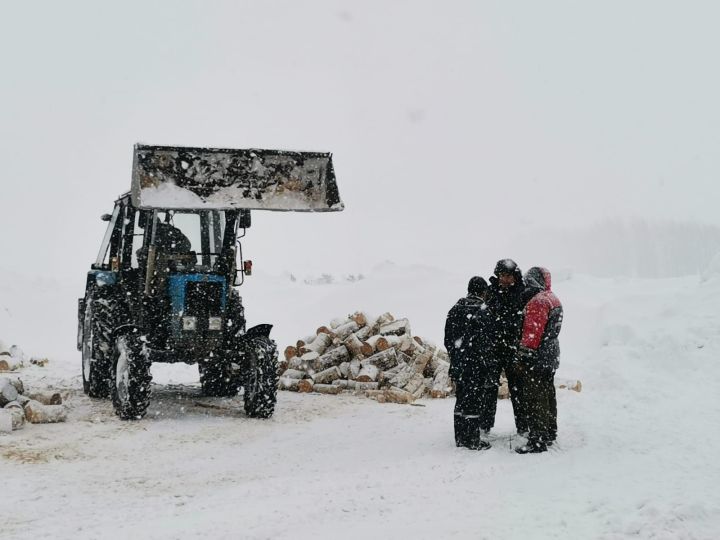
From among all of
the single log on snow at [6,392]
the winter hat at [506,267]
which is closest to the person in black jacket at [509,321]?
the winter hat at [506,267]

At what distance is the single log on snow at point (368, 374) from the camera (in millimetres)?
10672

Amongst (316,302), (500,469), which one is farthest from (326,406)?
(316,302)

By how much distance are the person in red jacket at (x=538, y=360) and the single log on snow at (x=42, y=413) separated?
4.77 meters

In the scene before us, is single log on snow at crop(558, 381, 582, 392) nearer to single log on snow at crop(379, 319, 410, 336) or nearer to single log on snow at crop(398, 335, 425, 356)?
single log on snow at crop(398, 335, 425, 356)

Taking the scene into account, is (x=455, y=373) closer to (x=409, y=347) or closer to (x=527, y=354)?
(x=527, y=354)

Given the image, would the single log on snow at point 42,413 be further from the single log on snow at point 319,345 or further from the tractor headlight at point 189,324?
the single log on snow at point 319,345

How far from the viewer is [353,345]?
1112cm

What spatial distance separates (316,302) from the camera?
2288 centimetres

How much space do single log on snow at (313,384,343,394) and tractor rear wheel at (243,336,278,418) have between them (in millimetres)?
2229

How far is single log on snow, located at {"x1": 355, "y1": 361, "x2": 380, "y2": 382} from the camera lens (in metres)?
10.7

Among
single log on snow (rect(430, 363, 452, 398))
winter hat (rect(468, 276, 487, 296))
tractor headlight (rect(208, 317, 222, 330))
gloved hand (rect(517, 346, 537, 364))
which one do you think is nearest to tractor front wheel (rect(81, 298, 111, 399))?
tractor headlight (rect(208, 317, 222, 330))

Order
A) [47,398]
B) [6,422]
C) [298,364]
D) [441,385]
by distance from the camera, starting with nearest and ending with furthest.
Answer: [6,422]
[47,398]
[441,385]
[298,364]

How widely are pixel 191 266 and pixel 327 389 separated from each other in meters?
2.95

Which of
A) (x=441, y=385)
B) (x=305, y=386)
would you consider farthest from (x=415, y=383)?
(x=305, y=386)
